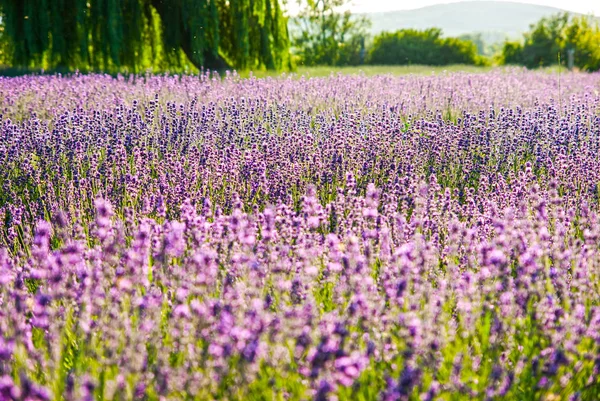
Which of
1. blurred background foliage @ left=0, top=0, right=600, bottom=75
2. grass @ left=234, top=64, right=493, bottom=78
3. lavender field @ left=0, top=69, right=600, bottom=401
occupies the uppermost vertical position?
blurred background foliage @ left=0, top=0, right=600, bottom=75

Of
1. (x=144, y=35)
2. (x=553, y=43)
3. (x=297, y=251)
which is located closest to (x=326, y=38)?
(x=553, y=43)

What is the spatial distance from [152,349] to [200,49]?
10296 millimetres

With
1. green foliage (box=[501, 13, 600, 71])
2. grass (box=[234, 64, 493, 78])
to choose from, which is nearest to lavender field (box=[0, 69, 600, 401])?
grass (box=[234, 64, 493, 78])

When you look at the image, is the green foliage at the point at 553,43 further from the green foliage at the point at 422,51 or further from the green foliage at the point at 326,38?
the green foliage at the point at 326,38

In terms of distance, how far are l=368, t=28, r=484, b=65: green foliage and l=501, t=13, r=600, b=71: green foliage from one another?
1.58 m

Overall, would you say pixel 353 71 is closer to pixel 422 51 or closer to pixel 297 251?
pixel 422 51

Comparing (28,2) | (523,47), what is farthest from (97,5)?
(523,47)

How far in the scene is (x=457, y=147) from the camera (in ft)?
17.0

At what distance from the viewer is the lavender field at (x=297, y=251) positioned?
5.97 ft

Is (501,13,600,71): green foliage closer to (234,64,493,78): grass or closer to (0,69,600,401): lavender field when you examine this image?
(234,64,493,78): grass

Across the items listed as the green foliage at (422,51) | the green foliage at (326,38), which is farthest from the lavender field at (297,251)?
the green foliage at (326,38)

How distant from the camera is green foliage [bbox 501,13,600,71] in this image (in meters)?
23.2

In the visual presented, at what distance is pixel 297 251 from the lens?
8.27 feet

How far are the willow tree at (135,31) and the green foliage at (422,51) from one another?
13.6m
